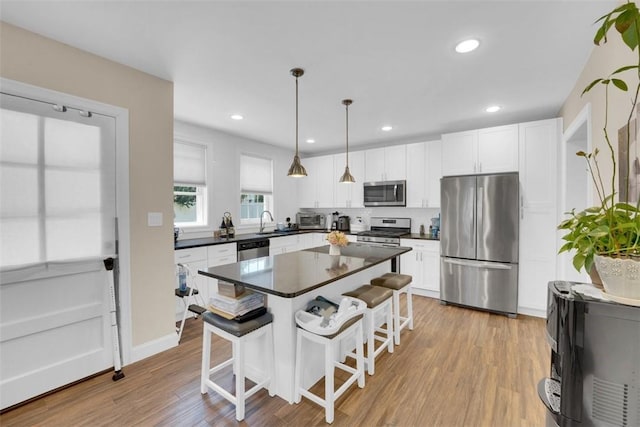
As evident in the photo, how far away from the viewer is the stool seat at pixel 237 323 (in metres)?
1.82

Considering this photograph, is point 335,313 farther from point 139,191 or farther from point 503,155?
point 503,155

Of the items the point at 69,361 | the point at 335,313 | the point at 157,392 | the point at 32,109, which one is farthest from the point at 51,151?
the point at 335,313

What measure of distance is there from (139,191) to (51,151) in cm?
65

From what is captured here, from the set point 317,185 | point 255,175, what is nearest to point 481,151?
point 317,185

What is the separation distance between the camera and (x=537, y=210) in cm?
354

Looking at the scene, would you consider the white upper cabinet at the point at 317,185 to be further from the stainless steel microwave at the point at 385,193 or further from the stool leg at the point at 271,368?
the stool leg at the point at 271,368

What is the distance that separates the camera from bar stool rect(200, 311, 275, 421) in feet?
Answer: 5.92

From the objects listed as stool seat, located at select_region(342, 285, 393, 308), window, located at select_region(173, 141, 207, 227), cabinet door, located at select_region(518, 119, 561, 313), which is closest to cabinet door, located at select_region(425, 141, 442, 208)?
cabinet door, located at select_region(518, 119, 561, 313)

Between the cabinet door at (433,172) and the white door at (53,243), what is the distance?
165 inches

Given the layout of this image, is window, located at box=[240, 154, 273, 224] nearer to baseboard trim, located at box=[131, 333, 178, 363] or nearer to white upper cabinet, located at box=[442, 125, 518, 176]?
baseboard trim, located at box=[131, 333, 178, 363]

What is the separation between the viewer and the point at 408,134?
4.82m

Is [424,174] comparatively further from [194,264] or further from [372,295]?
[194,264]

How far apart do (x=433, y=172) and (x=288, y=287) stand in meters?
3.60

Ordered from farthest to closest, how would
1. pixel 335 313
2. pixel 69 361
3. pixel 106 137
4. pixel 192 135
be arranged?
pixel 192 135, pixel 106 137, pixel 69 361, pixel 335 313
